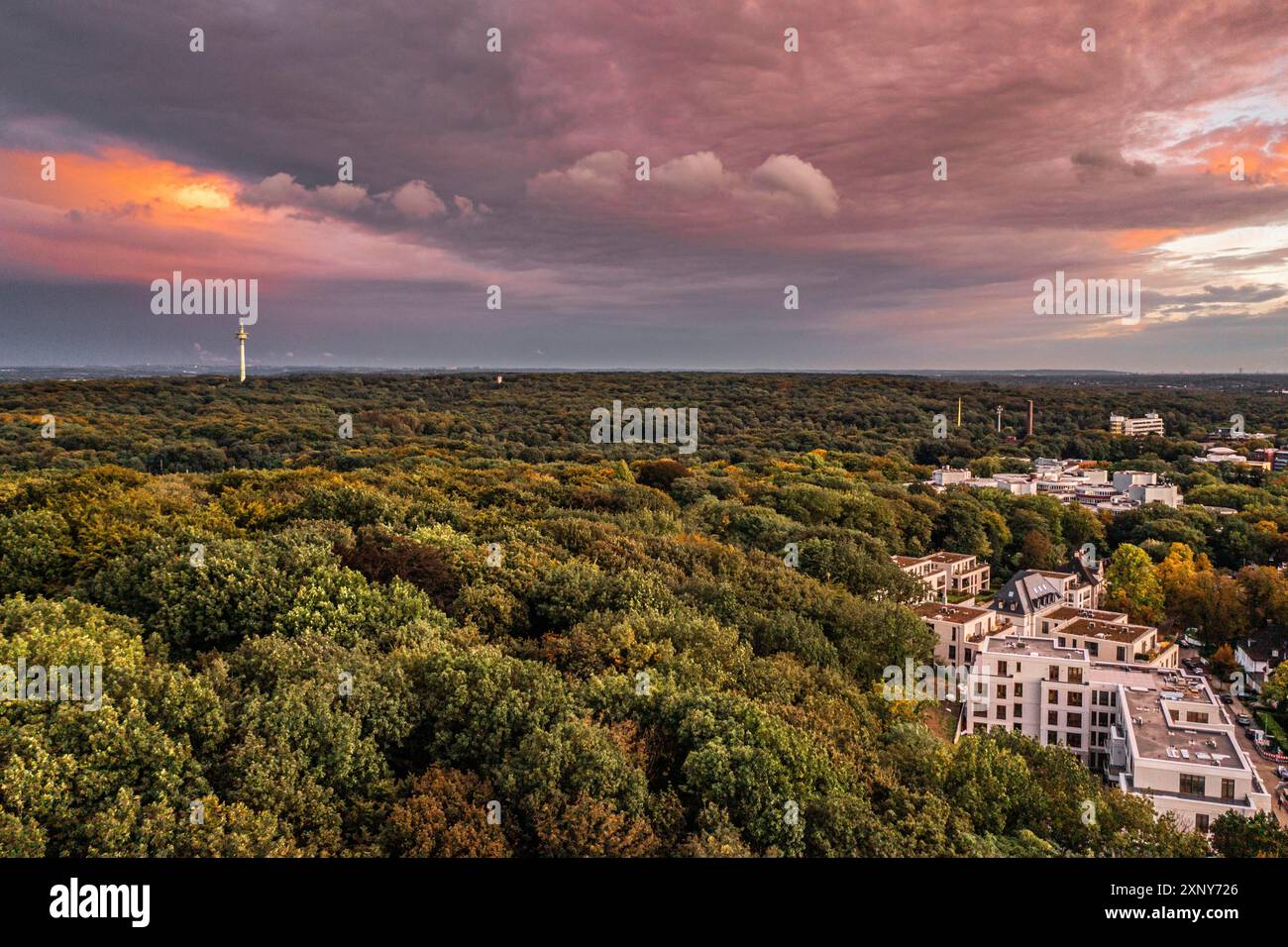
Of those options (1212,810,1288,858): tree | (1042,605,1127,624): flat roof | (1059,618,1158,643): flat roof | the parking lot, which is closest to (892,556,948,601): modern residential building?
(1042,605,1127,624): flat roof

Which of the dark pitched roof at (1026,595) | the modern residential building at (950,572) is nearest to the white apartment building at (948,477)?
the modern residential building at (950,572)

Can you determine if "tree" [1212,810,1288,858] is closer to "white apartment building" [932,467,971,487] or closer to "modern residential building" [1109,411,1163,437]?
"white apartment building" [932,467,971,487]

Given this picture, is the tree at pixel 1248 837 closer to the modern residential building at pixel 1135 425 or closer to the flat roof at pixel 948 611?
the flat roof at pixel 948 611

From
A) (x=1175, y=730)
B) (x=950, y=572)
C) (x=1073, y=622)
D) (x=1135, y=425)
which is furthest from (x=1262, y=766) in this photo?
(x=1135, y=425)

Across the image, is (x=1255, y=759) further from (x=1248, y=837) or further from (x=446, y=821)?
(x=446, y=821)
